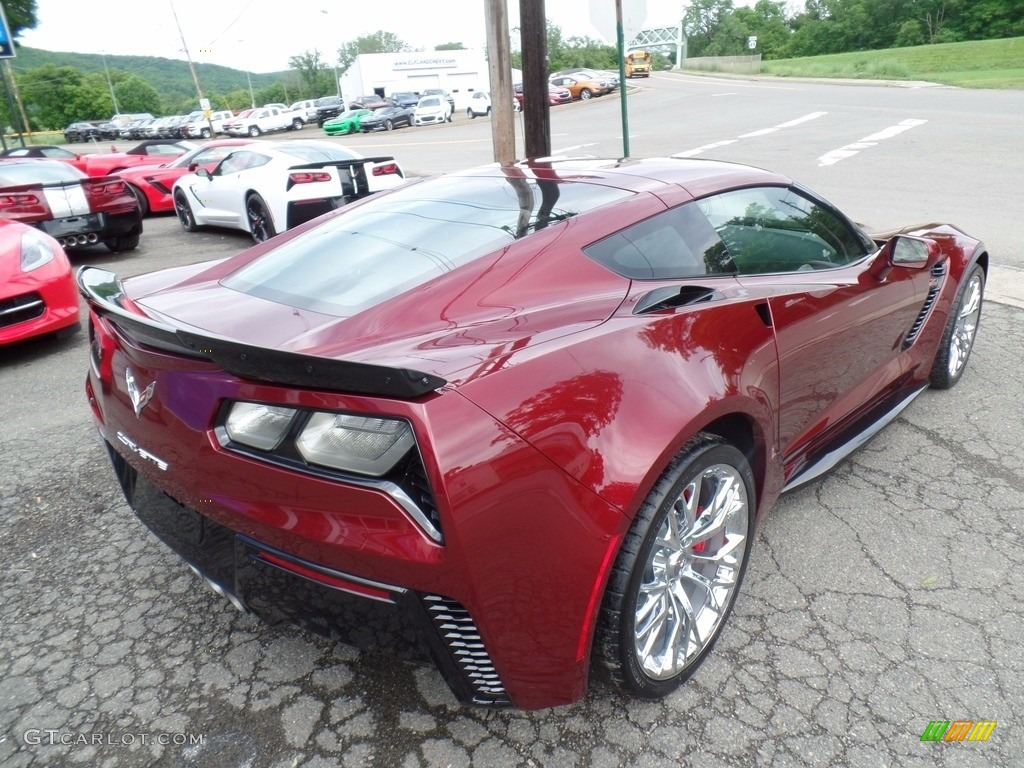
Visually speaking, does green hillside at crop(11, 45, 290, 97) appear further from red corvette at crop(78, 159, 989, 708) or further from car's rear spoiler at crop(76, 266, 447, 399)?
car's rear spoiler at crop(76, 266, 447, 399)

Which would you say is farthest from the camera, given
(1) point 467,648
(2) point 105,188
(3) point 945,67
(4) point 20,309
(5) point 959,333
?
(3) point 945,67

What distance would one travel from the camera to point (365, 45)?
12056cm

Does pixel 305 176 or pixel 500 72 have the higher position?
pixel 500 72

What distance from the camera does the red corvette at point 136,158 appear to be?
559 inches

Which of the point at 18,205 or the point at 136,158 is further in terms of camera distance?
the point at 136,158

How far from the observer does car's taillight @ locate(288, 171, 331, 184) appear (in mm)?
8242

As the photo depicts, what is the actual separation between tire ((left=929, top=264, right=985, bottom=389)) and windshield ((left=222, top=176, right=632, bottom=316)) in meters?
2.23

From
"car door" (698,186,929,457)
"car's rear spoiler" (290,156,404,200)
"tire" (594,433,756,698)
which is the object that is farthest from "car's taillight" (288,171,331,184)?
"tire" (594,433,756,698)

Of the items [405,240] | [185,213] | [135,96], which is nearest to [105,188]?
[185,213]

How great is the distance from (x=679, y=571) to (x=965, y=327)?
2.83m

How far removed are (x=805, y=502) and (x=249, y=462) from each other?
2.28 meters

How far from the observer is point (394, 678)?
2.17 m

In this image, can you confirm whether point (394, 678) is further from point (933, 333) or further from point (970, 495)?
point (933, 333)

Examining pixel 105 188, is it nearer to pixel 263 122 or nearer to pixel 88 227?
pixel 88 227
